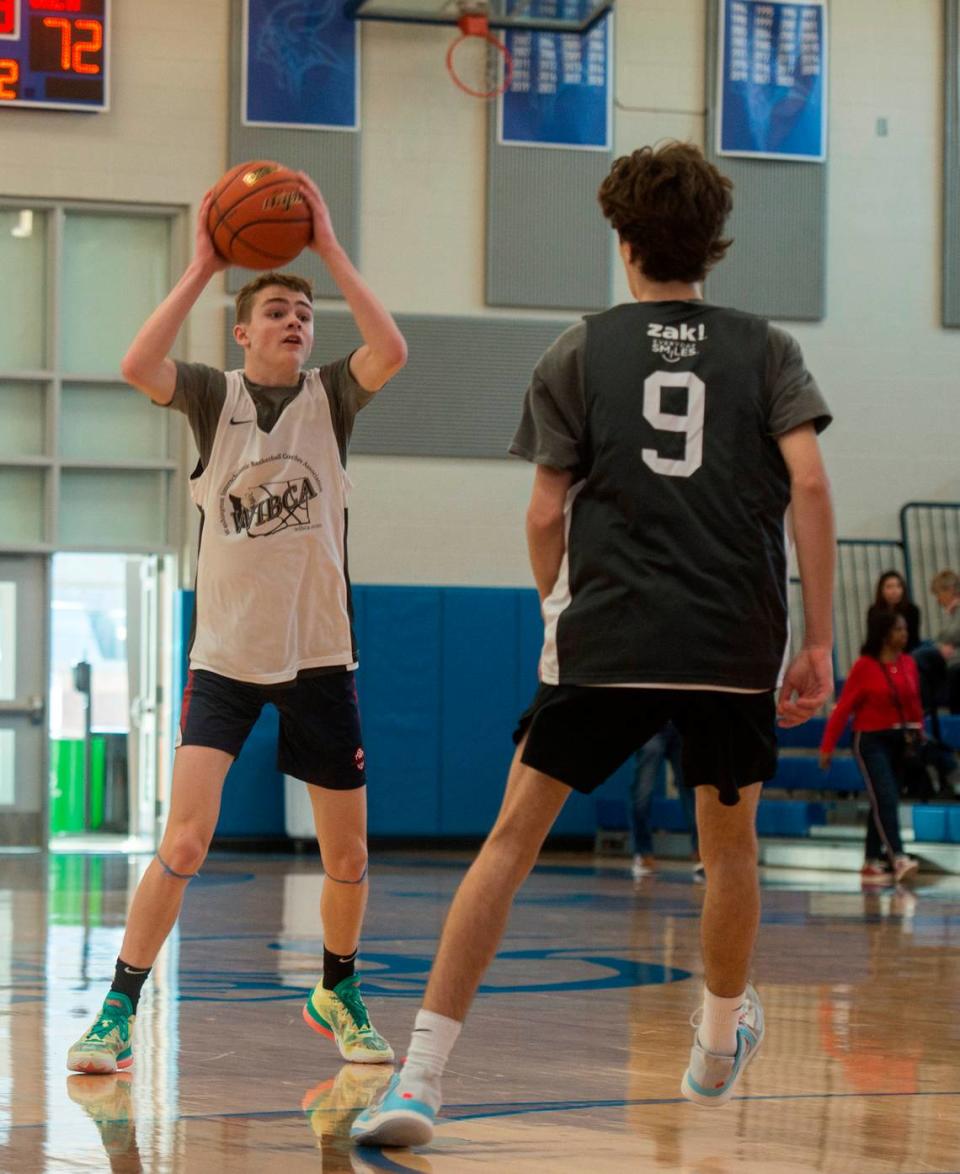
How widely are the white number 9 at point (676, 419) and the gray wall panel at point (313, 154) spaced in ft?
38.3

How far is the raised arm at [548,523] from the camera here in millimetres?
3180

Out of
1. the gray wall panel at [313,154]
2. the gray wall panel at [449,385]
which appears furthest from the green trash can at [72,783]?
the gray wall panel at [313,154]

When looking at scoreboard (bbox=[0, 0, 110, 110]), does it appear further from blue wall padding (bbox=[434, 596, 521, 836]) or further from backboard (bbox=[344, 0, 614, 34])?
blue wall padding (bbox=[434, 596, 521, 836])

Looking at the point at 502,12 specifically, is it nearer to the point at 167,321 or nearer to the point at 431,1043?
the point at 167,321

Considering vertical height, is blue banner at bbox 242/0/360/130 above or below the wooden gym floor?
above

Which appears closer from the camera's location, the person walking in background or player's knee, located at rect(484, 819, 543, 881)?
player's knee, located at rect(484, 819, 543, 881)

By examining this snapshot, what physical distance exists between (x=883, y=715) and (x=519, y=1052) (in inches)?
284

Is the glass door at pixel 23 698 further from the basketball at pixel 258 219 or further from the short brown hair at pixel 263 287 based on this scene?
the basketball at pixel 258 219

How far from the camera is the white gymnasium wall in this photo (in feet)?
47.4

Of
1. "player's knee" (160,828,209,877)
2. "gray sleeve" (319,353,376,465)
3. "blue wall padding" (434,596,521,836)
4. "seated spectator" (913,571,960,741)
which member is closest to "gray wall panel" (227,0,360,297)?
"blue wall padding" (434,596,521,836)

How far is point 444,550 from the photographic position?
14.8m

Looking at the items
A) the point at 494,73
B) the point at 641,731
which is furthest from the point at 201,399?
the point at 494,73

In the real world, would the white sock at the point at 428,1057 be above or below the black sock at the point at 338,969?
above

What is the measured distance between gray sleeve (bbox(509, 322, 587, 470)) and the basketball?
1053 millimetres
